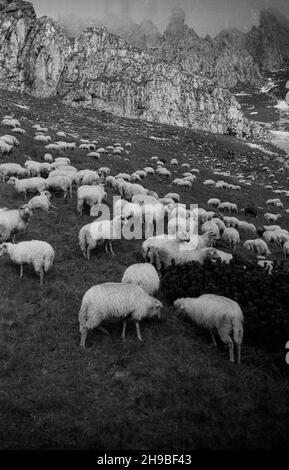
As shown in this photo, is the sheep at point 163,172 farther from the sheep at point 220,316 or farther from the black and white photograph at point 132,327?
the sheep at point 220,316

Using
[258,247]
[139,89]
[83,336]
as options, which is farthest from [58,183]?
[139,89]

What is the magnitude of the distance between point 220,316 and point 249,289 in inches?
95.9

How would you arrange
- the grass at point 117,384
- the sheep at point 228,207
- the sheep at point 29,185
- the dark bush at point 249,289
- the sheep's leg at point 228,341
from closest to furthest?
the grass at point 117,384 < the sheep's leg at point 228,341 < the dark bush at point 249,289 < the sheep at point 29,185 < the sheep at point 228,207

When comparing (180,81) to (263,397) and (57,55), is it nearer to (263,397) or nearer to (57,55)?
(57,55)

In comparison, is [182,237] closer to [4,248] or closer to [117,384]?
[4,248]

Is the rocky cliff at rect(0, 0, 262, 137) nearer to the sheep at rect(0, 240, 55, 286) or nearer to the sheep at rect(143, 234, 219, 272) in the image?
the sheep at rect(143, 234, 219, 272)

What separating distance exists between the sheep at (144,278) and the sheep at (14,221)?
544 cm

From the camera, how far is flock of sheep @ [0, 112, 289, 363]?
33.2 feet

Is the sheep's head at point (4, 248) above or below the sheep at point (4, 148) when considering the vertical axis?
below

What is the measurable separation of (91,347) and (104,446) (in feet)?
9.68

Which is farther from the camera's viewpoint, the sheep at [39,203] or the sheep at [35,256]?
the sheep at [39,203]

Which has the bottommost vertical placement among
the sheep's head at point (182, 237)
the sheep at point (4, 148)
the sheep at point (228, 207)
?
the sheep at point (228, 207)

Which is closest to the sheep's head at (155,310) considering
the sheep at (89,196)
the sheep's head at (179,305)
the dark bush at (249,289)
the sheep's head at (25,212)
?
the sheep's head at (179,305)

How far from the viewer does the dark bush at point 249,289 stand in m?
10.6
